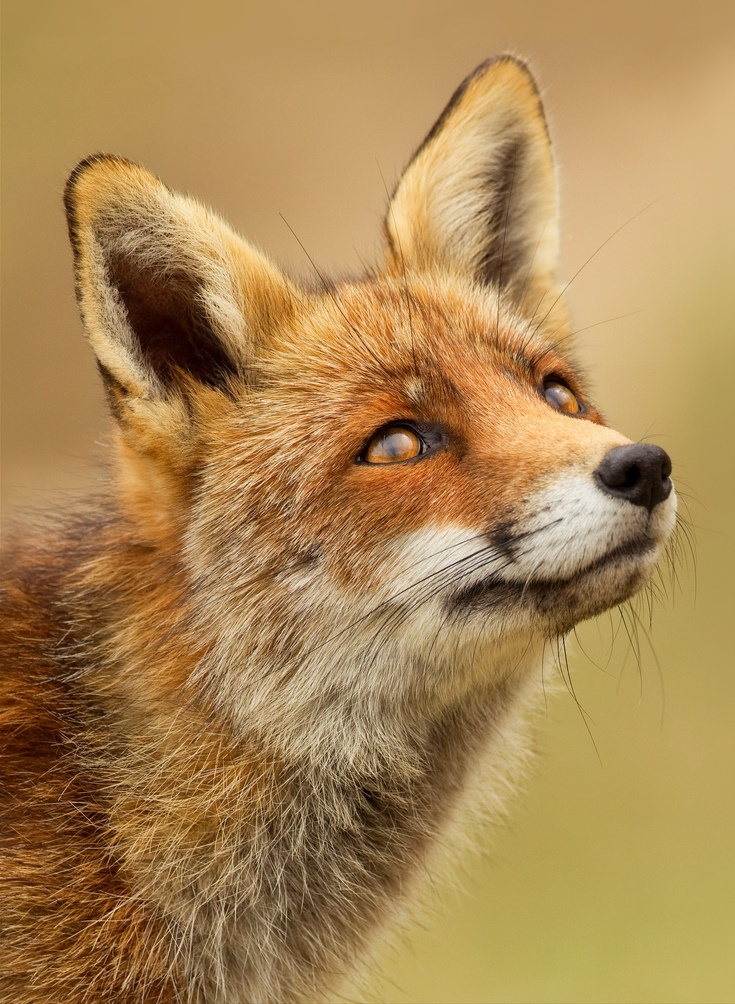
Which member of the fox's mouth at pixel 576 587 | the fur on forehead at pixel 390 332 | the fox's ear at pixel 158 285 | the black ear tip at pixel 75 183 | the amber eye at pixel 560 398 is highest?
the black ear tip at pixel 75 183

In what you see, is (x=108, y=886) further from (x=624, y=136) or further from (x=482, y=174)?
(x=624, y=136)

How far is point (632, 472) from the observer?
3.28 m

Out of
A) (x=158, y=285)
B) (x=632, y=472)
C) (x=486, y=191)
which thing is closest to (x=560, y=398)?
(x=632, y=472)

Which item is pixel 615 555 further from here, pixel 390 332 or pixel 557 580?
pixel 390 332

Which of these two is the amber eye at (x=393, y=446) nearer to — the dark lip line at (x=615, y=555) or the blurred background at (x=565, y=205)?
the dark lip line at (x=615, y=555)

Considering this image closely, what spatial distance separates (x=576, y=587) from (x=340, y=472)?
0.87 m

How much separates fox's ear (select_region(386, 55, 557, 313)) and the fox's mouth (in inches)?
67.1

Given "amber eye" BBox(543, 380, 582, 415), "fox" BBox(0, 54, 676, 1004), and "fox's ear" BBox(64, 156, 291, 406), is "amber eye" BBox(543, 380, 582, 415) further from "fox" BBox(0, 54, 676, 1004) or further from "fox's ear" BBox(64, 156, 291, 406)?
"fox's ear" BBox(64, 156, 291, 406)

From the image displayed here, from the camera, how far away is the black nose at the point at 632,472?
327 cm

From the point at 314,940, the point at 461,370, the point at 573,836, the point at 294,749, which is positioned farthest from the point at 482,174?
the point at 573,836

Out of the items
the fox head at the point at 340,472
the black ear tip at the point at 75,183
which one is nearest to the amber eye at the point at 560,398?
the fox head at the point at 340,472

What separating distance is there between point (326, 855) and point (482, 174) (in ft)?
9.16

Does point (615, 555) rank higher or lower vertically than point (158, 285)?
lower

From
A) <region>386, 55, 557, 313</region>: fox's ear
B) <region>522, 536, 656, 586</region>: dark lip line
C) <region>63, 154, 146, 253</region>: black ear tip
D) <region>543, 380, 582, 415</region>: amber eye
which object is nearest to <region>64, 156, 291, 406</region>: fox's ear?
<region>63, 154, 146, 253</region>: black ear tip
